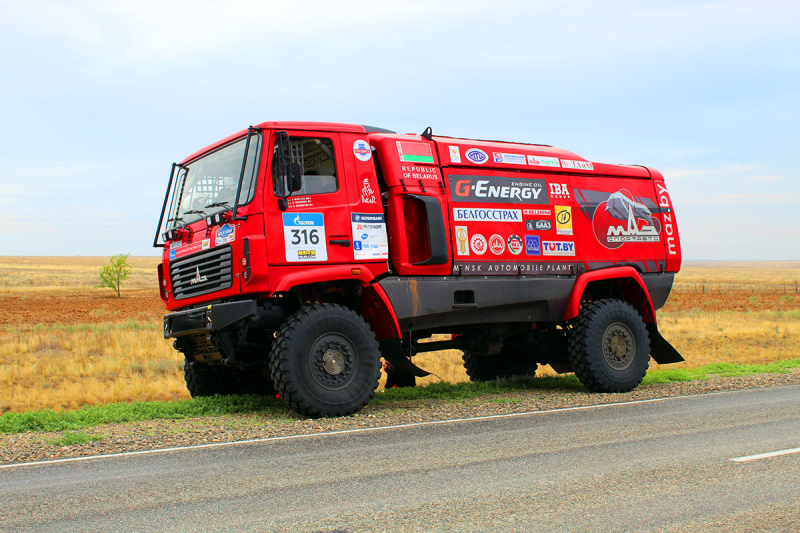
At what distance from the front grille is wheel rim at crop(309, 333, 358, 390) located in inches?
53.1

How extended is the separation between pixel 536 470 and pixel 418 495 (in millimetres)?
1239

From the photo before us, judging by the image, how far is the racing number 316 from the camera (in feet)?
27.9

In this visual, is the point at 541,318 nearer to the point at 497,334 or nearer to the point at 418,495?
the point at 497,334

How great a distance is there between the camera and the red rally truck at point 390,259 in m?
8.43

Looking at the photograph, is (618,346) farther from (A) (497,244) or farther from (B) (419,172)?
(B) (419,172)

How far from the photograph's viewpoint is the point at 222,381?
10562mm

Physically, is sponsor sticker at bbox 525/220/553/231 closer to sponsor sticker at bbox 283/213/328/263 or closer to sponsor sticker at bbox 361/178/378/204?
sponsor sticker at bbox 361/178/378/204

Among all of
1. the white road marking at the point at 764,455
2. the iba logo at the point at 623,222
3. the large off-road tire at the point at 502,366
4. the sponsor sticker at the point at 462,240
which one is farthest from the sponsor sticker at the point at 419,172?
the white road marking at the point at 764,455

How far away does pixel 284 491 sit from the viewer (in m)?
5.20

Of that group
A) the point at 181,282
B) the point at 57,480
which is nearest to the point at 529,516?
the point at 57,480

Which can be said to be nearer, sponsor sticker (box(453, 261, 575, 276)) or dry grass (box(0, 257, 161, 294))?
sponsor sticker (box(453, 261, 575, 276))

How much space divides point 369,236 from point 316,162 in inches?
45.8

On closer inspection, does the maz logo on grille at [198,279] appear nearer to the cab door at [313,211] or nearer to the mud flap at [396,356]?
the cab door at [313,211]

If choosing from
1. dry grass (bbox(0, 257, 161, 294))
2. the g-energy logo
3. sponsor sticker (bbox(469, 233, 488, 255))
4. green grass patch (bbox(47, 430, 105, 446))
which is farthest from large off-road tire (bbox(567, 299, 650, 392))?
dry grass (bbox(0, 257, 161, 294))
